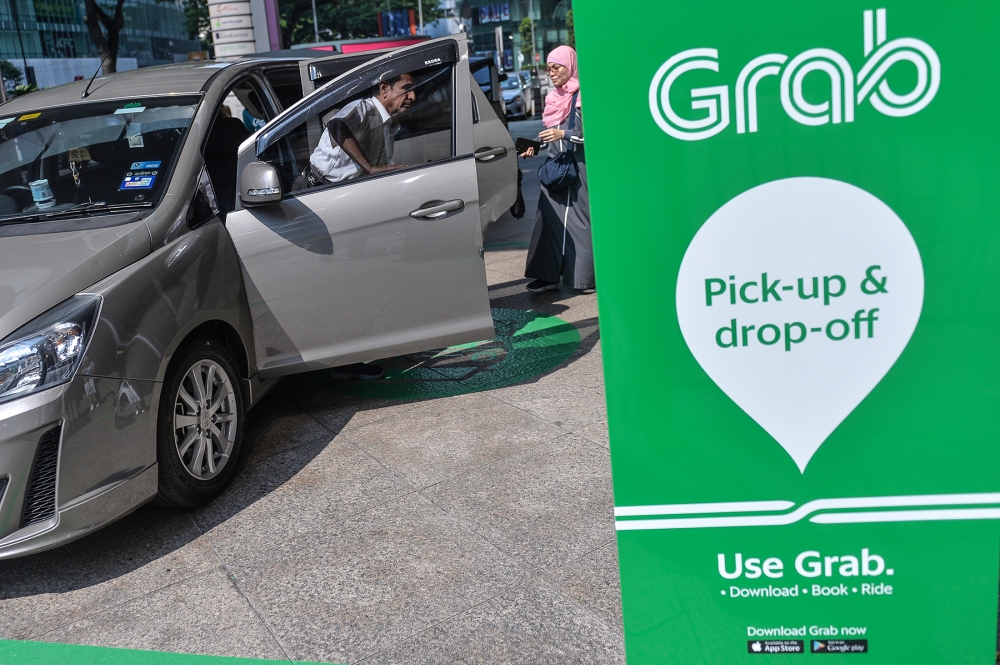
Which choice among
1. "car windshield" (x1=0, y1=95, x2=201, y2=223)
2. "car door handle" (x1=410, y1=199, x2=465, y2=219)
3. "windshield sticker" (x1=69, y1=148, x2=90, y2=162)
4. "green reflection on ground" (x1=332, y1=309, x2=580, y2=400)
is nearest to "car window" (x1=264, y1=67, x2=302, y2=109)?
"car windshield" (x1=0, y1=95, x2=201, y2=223)

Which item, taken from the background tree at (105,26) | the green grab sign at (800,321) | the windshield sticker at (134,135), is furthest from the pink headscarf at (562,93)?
the background tree at (105,26)

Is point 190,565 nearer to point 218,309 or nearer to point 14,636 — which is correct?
point 14,636

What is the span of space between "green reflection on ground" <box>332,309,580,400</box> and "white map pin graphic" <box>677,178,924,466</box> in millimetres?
3565

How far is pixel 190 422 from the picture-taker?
3.96m

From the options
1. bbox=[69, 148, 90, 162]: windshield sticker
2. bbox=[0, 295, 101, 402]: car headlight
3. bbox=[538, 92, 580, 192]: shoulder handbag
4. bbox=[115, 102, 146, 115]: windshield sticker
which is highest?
bbox=[115, 102, 146, 115]: windshield sticker

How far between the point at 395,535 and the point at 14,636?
1.39 metres

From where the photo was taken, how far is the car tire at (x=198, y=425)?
150 inches

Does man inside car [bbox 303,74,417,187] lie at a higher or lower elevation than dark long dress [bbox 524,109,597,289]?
higher

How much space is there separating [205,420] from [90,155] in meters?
1.51

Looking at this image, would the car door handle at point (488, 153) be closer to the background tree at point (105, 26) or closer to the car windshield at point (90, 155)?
the car windshield at point (90, 155)

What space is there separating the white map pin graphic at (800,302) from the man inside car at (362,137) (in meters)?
3.22

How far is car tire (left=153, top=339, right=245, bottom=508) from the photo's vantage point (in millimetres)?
3799

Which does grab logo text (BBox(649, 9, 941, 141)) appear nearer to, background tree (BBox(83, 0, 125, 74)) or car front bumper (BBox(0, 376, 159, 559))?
car front bumper (BBox(0, 376, 159, 559))

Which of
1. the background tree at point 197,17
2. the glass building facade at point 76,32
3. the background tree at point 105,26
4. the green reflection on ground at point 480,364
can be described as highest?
the glass building facade at point 76,32
